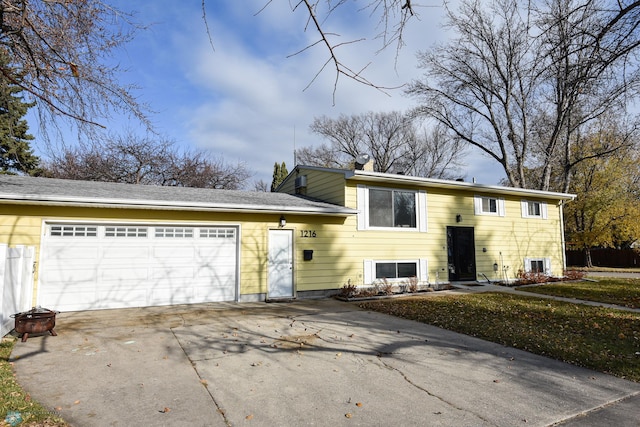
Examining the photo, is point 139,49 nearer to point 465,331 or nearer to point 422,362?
point 422,362

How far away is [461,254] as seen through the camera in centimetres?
1335

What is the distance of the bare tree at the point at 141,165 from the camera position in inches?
849

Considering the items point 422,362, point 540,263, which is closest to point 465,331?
point 422,362

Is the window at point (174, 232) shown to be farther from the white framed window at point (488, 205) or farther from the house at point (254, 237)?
the white framed window at point (488, 205)

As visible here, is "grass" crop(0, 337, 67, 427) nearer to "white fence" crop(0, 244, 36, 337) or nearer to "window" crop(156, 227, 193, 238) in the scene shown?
"white fence" crop(0, 244, 36, 337)

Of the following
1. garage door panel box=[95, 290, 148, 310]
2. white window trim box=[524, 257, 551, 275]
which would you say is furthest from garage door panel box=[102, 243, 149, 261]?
white window trim box=[524, 257, 551, 275]

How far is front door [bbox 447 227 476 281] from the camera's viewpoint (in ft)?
43.2

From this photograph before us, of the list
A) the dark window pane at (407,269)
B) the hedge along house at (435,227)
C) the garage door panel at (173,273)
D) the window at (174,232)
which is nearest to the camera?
the garage door panel at (173,273)

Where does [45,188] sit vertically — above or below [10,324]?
above

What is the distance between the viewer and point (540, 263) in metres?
15.1

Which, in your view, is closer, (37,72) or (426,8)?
(426,8)

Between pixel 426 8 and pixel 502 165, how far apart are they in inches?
916

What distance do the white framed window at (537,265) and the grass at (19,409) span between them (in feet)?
50.8

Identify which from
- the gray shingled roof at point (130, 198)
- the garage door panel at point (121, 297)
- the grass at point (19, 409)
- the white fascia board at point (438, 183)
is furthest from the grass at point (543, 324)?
the grass at point (19, 409)
